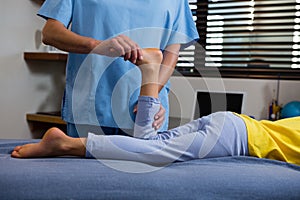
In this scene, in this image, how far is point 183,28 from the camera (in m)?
1.51

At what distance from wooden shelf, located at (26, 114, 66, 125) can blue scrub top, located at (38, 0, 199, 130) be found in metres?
1.27

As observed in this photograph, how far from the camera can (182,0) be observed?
1.48 meters

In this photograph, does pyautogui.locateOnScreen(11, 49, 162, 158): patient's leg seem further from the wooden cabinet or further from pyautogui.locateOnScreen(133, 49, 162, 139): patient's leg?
the wooden cabinet

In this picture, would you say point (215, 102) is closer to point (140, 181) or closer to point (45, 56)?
point (45, 56)

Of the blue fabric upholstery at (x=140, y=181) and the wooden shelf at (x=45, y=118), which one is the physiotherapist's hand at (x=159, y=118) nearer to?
the blue fabric upholstery at (x=140, y=181)

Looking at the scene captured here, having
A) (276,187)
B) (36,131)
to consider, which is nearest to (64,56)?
(36,131)

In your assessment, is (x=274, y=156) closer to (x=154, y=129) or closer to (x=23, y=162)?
(x=154, y=129)

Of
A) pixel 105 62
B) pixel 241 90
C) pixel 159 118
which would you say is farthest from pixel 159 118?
pixel 241 90

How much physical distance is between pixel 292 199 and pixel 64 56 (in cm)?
193

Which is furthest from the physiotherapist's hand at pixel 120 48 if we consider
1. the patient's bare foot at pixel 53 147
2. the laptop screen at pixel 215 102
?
the laptop screen at pixel 215 102

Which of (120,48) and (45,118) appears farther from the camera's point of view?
(45,118)

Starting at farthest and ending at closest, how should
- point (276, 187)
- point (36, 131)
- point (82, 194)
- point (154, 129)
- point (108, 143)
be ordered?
point (36, 131)
point (154, 129)
point (108, 143)
point (276, 187)
point (82, 194)

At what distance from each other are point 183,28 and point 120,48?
47 cm

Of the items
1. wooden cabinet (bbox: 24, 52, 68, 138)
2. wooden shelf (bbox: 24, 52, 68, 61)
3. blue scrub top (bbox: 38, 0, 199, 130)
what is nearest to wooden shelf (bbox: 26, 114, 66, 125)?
wooden cabinet (bbox: 24, 52, 68, 138)
